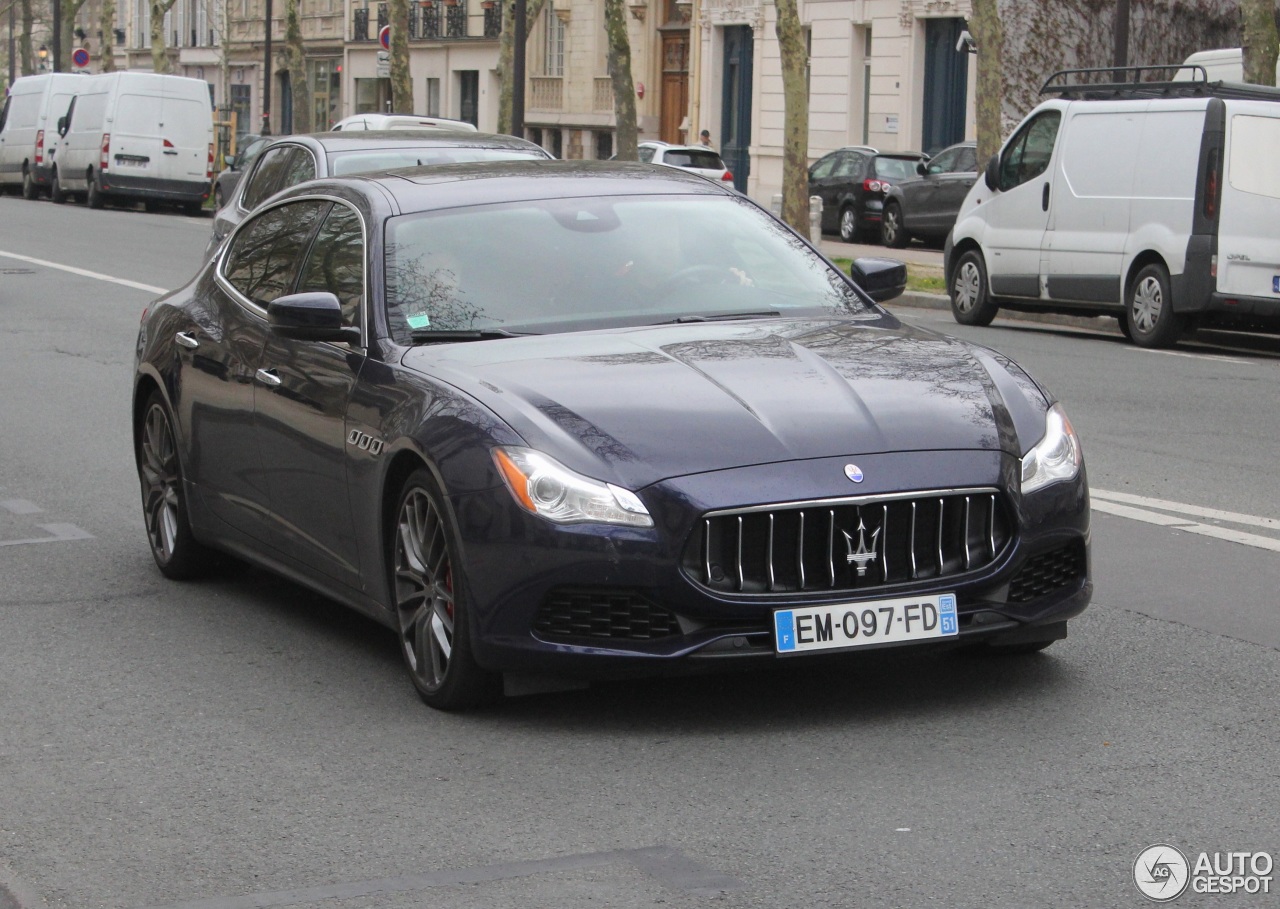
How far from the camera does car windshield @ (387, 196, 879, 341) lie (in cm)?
657

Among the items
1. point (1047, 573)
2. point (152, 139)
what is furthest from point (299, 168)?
point (152, 139)

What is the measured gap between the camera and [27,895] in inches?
174

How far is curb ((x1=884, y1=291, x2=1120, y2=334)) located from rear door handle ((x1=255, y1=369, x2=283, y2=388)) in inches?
587

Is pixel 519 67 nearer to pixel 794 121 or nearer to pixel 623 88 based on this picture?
pixel 623 88

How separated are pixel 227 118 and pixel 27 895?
7902 cm

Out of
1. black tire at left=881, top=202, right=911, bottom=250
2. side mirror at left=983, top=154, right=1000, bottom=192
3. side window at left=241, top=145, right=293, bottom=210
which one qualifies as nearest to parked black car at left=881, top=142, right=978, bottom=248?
black tire at left=881, top=202, right=911, bottom=250

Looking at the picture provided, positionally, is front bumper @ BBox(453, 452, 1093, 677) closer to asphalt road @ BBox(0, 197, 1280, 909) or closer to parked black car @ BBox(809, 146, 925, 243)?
asphalt road @ BBox(0, 197, 1280, 909)

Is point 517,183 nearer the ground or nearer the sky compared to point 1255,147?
nearer the sky

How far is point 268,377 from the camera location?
275 inches

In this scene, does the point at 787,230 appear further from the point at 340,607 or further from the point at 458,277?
the point at 340,607

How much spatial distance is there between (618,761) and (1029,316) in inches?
721

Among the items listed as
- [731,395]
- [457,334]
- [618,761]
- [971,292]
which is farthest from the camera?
[971,292]

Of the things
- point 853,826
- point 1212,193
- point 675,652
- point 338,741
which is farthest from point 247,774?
point 1212,193

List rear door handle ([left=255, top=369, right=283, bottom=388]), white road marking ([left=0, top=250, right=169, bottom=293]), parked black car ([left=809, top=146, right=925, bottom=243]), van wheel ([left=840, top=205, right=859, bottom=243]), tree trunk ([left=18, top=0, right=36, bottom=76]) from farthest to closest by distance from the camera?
1. tree trunk ([left=18, top=0, right=36, bottom=76])
2. van wheel ([left=840, top=205, right=859, bottom=243])
3. parked black car ([left=809, top=146, right=925, bottom=243])
4. white road marking ([left=0, top=250, right=169, bottom=293])
5. rear door handle ([left=255, top=369, right=283, bottom=388])
